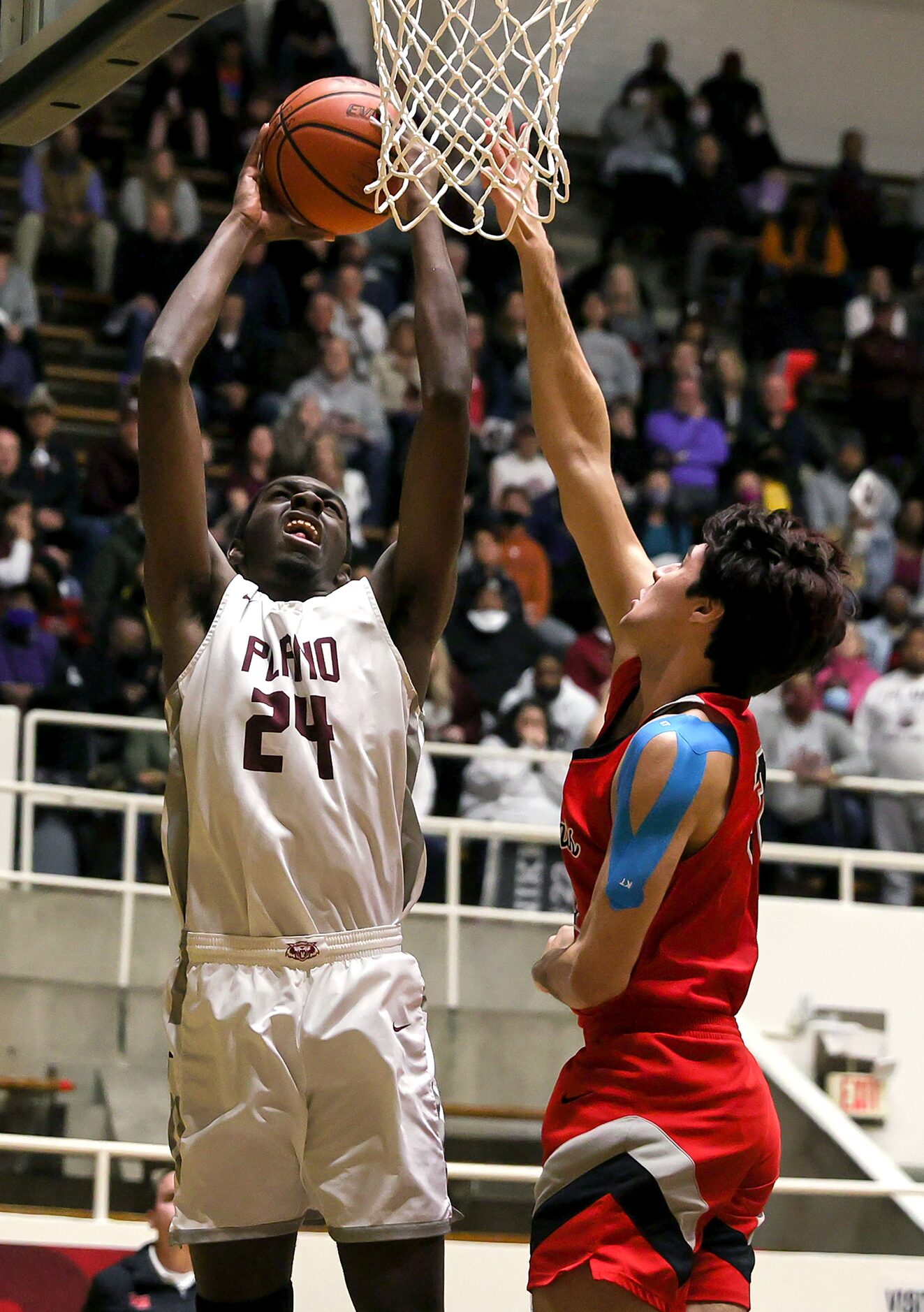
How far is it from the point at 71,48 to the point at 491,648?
5.99 m

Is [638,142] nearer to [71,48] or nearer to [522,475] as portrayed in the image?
[522,475]

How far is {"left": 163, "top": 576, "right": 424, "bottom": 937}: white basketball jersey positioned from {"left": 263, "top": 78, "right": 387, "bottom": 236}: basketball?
2.28ft

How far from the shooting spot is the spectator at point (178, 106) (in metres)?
12.4

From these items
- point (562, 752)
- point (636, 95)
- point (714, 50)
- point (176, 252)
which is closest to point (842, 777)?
point (562, 752)

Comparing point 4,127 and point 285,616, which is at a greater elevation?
point 4,127

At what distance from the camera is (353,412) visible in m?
10.6

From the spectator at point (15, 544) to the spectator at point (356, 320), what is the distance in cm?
249

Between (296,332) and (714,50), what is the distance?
6.12 m

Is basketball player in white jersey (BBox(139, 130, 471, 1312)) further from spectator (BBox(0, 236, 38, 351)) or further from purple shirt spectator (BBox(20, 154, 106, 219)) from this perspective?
purple shirt spectator (BBox(20, 154, 106, 219))

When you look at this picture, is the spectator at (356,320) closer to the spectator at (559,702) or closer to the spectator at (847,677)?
the spectator at (559,702)

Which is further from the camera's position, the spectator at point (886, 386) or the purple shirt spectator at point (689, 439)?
the spectator at point (886, 386)

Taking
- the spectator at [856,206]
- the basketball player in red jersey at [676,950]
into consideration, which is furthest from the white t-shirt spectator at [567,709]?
the spectator at [856,206]

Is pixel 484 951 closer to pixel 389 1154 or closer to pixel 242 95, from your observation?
pixel 389 1154

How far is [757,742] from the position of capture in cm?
298
